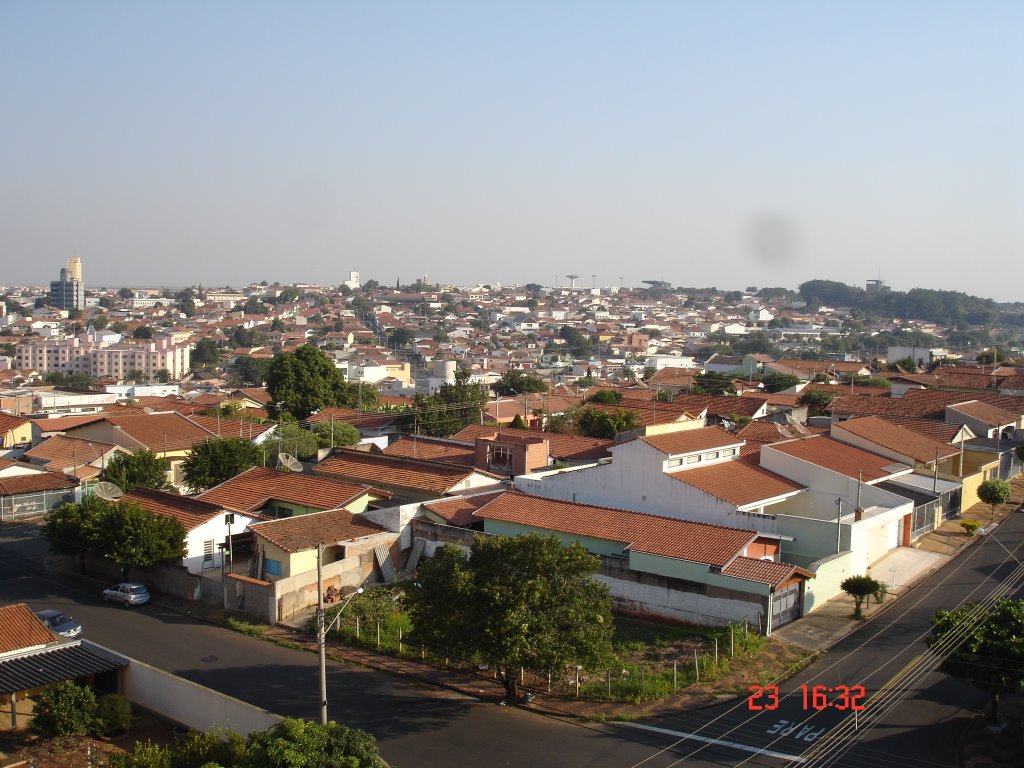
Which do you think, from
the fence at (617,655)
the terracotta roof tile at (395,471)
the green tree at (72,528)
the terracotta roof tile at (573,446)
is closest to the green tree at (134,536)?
the green tree at (72,528)

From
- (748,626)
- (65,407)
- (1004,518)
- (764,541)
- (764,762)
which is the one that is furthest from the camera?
(65,407)

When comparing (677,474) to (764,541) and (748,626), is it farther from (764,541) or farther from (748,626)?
(748,626)

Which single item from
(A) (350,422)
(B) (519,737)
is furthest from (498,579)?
(A) (350,422)

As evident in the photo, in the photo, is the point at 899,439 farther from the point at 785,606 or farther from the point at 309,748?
the point at 309,748

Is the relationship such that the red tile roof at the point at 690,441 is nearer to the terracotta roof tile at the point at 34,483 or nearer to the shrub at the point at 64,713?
the shrub at the point at 64,713

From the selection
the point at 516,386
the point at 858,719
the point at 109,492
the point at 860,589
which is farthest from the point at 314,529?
the point at 516,386

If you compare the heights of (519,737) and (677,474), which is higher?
(677,474)
